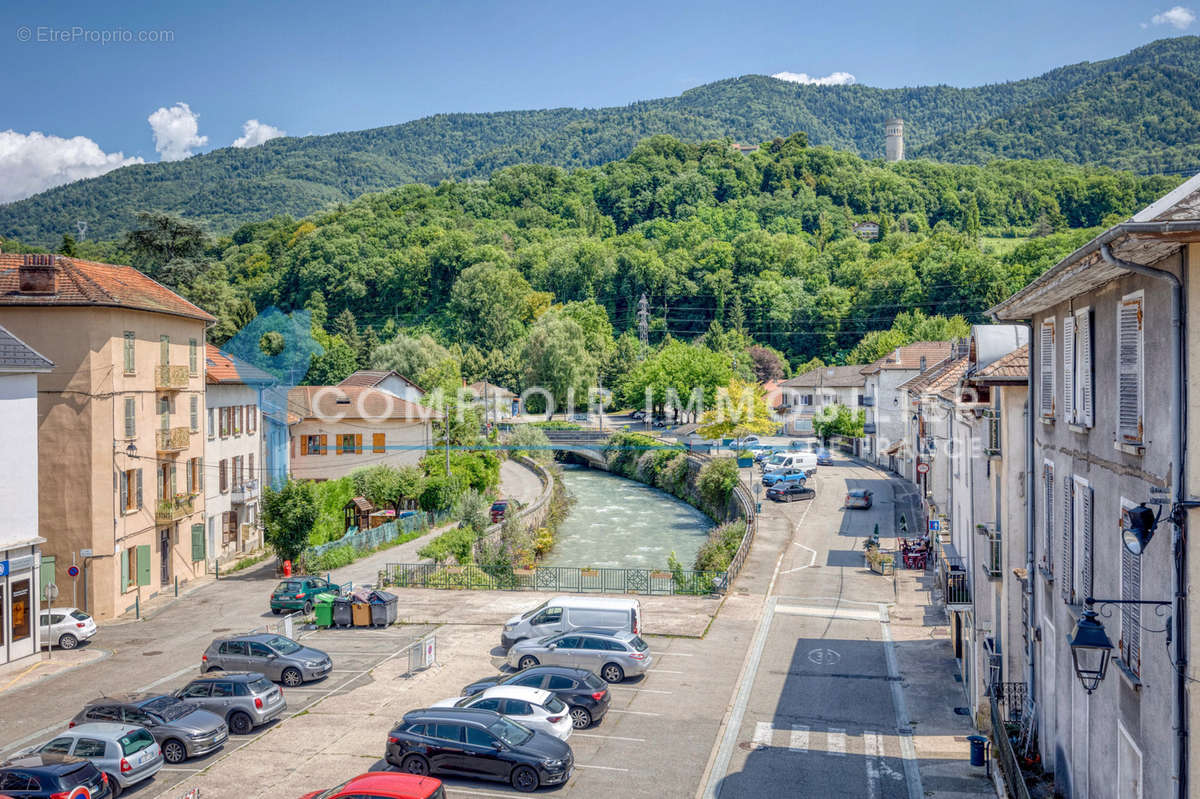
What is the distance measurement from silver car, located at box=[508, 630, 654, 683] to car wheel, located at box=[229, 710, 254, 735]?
20.7 ft

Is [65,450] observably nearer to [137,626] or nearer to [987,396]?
[137,626]

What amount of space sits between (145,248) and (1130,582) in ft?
260

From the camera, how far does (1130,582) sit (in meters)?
9.34

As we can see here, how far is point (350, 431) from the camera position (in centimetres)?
4950

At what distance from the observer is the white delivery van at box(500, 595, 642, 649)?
80.5 feet

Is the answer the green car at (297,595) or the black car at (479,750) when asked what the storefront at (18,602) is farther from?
the black car at (479,750)

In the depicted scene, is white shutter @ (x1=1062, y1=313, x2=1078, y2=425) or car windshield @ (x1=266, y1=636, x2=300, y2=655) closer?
white shutter @ (x1=1062, y1=313, x2=1078, y2=425)

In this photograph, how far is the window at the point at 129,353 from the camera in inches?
1219

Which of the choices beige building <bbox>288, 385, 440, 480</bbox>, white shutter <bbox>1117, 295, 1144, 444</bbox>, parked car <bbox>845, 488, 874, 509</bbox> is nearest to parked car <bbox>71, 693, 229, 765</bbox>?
white shutter <bbox>1117, 295, 1144, 444</bbox>

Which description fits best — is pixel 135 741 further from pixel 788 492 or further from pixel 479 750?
pixel 788 492

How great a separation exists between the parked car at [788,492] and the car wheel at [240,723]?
115 ft

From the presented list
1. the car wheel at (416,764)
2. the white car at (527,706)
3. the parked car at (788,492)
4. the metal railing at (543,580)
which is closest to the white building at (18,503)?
the metal railing at (543,580)

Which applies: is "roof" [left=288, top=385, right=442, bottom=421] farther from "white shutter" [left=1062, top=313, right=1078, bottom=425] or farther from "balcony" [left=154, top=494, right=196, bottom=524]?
"white shutter" [left=1062, top=313, right=1078, bottom=425]

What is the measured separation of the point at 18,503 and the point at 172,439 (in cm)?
919
